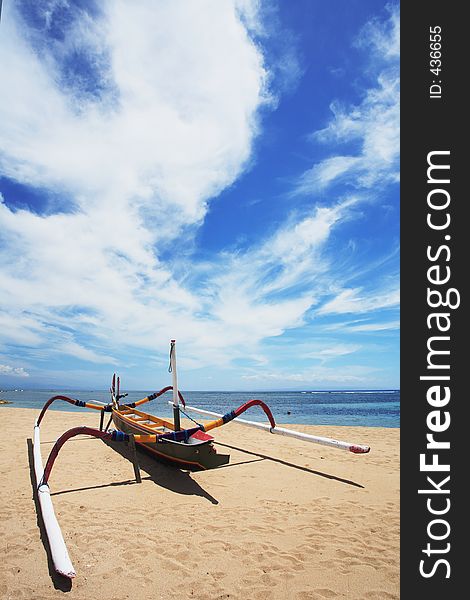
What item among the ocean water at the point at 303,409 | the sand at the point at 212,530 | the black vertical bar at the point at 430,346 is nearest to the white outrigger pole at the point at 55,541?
the sand at the point at 212,530

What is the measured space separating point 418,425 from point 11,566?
4.79 m

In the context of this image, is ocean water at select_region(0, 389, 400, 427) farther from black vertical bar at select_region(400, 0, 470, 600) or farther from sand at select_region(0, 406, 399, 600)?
black vertical bar at select_region(400, 0, 470, 600)

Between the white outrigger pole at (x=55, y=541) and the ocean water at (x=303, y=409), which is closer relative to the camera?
the white outrigger pole at (x=55, y=541)

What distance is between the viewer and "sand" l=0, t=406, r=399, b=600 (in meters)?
3.87

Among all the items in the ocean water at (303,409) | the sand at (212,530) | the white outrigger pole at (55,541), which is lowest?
the ocean water at (303,409)

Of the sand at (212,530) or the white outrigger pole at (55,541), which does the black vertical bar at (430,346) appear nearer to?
the sand at (212,530)

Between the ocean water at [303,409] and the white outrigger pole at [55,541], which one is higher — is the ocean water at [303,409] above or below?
below

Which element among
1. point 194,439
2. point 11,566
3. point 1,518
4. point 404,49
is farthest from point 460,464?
point 1,518

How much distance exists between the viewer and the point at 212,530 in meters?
5.17

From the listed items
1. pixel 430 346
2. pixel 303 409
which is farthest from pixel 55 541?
pixel 303 409

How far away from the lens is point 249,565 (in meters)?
4.25

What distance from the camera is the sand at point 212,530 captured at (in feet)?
12.7

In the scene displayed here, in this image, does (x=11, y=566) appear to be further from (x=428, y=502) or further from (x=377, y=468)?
(x=377, y=468)

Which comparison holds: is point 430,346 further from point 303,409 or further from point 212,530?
point 303,409
